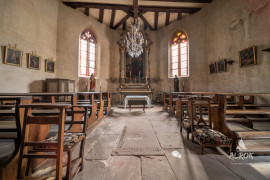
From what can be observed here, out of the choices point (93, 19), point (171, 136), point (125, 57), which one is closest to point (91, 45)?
point (93, 19)

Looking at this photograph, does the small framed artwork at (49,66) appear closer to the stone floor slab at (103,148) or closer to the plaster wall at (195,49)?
the stone floor slab at (103,148)

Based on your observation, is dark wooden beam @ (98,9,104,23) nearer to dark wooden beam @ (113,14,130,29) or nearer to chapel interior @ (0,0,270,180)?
chapel interior @ (0,0,270,180)

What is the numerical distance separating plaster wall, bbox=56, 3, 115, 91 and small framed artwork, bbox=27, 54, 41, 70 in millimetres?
1188

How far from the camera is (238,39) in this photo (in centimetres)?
527

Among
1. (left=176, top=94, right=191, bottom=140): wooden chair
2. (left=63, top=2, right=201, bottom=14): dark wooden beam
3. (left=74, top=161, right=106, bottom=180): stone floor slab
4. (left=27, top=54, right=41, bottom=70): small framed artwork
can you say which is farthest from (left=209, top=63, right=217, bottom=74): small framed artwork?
(left=27, top=54, right=41, bottom=70): small framed artwork

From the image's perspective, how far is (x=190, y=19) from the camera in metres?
8.12

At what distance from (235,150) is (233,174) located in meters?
0.59

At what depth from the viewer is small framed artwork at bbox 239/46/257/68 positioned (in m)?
4.52

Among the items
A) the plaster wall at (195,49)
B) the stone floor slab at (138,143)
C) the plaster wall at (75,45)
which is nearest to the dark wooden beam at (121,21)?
the plaster wall at (75,45)

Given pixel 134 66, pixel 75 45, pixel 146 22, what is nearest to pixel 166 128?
pixel 134 66

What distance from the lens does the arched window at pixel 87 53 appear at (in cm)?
819

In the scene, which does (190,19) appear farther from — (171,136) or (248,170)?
(248,170)

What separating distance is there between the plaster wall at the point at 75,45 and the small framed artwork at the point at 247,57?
25.8 feet

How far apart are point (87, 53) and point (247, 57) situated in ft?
30.1
